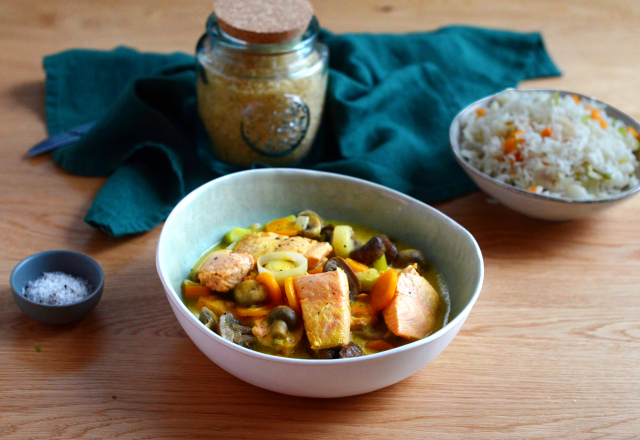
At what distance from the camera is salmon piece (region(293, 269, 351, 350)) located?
1342mm

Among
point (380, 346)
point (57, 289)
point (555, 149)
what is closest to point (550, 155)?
point (555, 149)

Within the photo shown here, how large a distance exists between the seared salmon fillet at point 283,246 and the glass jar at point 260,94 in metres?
0.50

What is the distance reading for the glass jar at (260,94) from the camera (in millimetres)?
1949

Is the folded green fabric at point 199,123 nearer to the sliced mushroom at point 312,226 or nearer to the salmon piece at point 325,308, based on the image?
the sliced mushroom at point 312,226

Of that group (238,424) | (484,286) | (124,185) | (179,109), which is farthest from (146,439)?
(179,109)

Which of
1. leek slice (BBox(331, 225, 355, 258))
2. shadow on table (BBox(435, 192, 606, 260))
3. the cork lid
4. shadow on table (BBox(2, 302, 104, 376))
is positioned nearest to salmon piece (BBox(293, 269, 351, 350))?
leek slice (BBox(331, 225, 355, 258))

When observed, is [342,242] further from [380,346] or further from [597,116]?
[597,116]

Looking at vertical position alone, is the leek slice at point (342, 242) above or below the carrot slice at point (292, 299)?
below

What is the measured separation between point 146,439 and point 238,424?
0.20 metres

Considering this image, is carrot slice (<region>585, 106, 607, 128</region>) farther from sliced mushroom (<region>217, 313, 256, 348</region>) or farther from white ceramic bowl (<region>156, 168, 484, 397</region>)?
sliced mushroom (<region>217, 313, 256, 348</region>)

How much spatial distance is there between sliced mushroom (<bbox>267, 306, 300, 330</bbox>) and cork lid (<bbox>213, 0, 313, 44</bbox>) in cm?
93

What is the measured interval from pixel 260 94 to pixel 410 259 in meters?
0.75

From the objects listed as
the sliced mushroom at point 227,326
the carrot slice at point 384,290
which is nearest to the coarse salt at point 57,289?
the sliced mushroom at point 227,326

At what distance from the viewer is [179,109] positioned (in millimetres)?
2328
